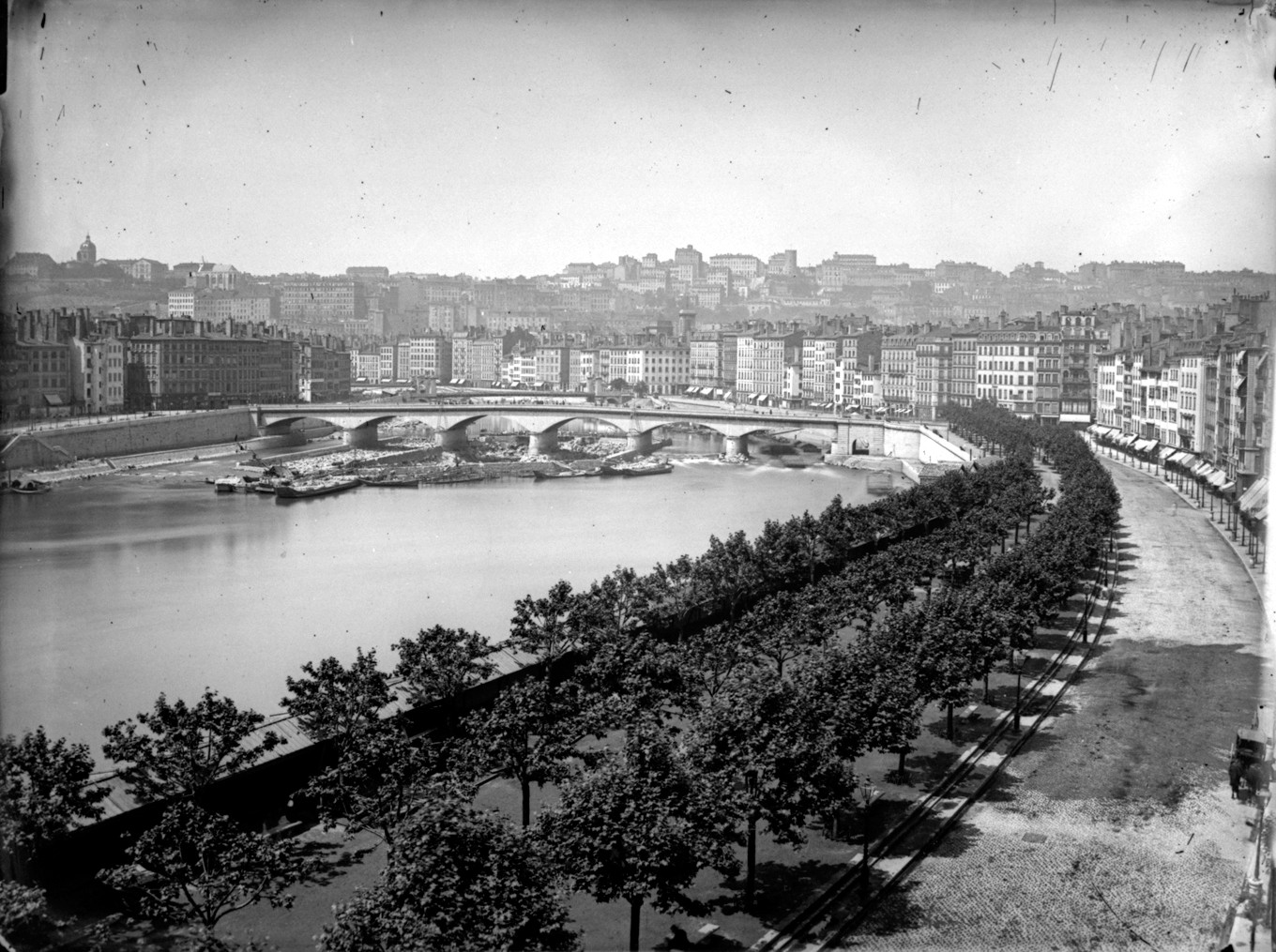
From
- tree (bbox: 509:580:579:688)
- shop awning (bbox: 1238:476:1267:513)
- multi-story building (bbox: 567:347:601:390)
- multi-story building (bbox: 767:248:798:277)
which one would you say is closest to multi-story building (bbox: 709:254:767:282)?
multi-story building (bbox: 767:248:798:277)

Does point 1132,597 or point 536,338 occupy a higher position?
point 536,338

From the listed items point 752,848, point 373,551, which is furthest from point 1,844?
point 373,551

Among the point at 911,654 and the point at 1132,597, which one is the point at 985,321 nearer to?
the point at 1132,597

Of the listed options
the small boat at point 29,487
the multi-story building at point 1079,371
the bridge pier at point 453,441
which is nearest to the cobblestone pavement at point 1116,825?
the small boat at point 29,487

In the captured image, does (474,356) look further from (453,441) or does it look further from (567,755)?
(567,755)

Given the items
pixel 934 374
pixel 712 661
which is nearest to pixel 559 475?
pixel 934 374

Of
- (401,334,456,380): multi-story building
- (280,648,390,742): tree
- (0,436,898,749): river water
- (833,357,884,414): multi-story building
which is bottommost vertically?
(0,436,898,749): river water

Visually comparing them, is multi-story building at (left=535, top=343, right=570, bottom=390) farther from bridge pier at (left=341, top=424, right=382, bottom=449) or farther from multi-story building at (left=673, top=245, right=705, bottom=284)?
bridge pier at (left=341, top=424, right=382, bottom=449)
